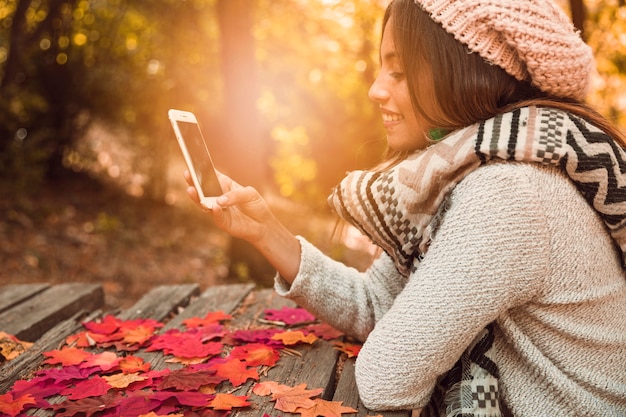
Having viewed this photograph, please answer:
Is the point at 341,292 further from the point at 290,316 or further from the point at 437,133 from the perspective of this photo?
the point at 437,133

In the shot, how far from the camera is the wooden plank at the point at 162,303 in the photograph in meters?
3.05

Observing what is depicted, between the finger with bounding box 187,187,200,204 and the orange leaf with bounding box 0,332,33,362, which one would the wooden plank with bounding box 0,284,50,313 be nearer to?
the orange leaf with bounding box 0,332,33,362

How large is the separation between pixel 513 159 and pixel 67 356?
1.70 metres

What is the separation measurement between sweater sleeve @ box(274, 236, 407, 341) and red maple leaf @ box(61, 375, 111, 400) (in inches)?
30.5

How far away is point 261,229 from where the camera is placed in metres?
2.53

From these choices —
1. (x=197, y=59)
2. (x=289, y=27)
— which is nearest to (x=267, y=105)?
(x=289, y=27)

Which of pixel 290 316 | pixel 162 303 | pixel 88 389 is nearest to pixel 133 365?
pixel 88 389

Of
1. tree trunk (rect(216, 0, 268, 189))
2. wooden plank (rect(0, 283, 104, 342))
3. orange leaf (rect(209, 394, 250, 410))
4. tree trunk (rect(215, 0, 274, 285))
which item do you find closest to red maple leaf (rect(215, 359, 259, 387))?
orange leaf (rect(209, 394, 250, 410))

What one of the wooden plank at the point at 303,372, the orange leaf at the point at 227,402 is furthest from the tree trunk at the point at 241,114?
the orange leaf at the point at 227,402

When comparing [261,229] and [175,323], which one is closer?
[261,229]

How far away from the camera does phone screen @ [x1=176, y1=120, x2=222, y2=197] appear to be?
2384 mm

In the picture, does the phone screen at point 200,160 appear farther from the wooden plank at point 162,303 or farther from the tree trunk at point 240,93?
the tree trunk at point 240,93

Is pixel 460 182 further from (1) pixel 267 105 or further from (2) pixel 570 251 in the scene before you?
(1) pixel 267 105

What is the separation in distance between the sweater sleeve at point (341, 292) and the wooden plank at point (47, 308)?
3.94 feet
